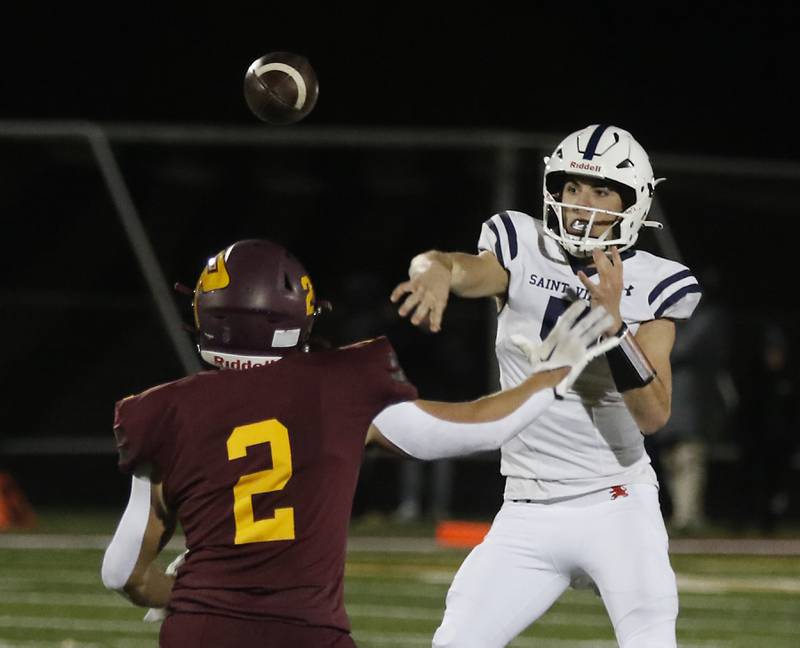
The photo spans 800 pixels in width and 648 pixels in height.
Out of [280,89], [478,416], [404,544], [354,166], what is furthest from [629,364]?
[354,166]

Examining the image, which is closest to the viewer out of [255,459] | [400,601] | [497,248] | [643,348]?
[255,459]

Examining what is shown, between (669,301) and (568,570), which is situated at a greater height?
(669,301)

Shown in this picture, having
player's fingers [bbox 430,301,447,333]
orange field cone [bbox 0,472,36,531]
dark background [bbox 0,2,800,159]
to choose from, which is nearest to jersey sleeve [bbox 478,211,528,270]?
player's fingers [bbox 430,301,447,333]

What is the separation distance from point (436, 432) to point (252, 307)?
433mm

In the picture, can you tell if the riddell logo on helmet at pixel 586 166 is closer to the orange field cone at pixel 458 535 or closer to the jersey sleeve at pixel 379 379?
the jersey sleeve at pixel 379 379

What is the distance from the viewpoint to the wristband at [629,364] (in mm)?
3818

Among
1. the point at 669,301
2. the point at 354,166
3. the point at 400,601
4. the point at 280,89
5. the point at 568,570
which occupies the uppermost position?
the point at 280,89

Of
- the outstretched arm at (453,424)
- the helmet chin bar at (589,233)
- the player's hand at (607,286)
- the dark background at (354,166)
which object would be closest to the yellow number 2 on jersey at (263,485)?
the outstretched arm at (453,424)

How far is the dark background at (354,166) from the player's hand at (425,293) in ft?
20.9

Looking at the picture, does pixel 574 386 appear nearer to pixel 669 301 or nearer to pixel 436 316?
pixel 669 301

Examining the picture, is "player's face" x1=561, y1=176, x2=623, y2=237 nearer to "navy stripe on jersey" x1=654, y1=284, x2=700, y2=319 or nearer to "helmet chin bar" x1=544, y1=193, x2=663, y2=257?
"helmet chin bar" x1=544, y1=193, x2=663, y2=257

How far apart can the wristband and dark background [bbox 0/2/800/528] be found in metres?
6.24

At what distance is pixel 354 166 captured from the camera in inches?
841

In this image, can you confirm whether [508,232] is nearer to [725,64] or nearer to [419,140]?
[419,140]
